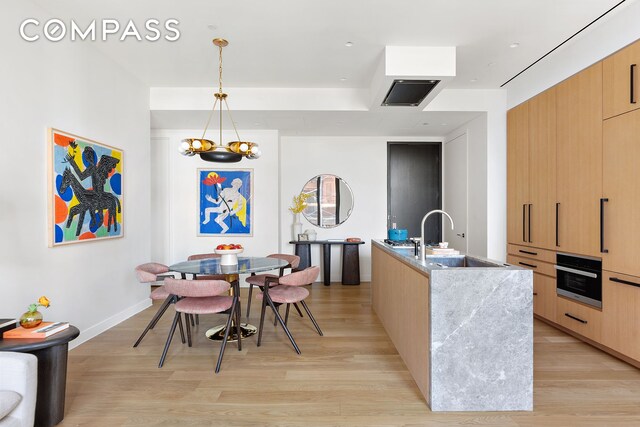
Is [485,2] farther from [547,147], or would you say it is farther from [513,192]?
[513,192]

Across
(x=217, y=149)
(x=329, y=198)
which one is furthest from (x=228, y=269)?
(x=329, y=198)

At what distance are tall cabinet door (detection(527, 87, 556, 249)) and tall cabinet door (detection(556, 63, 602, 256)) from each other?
9cm

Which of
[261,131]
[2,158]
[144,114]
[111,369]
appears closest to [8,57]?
[2,158]

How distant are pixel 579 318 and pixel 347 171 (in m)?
4.05

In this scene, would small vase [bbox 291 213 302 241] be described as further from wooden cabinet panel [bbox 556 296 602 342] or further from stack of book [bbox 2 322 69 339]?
stack of book [bbox 2 322 69 339]

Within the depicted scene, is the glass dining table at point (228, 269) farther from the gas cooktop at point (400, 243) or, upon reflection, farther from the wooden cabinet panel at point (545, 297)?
the wooden cabinet panel at point (545, 297)

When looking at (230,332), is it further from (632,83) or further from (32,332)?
(632,83)

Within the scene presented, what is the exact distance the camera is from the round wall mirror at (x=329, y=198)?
628 centimetres

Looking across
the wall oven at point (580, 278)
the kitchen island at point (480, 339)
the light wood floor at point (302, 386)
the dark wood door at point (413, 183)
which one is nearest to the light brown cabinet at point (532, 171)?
the wall oven at point (580, 278)

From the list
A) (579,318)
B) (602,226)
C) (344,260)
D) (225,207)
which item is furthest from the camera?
(344,260)

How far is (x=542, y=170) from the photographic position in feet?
12.4

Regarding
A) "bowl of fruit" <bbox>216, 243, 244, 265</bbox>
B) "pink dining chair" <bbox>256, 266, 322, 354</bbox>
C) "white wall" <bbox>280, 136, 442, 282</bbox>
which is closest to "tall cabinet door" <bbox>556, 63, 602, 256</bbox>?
"pink dining chair" <bbox>256, 266, 322, 354</bbox>

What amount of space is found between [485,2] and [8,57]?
374 cm

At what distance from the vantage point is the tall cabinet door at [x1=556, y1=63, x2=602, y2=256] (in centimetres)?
306
